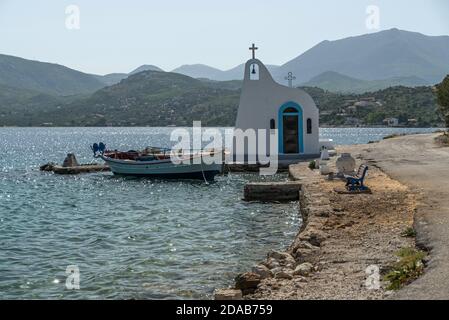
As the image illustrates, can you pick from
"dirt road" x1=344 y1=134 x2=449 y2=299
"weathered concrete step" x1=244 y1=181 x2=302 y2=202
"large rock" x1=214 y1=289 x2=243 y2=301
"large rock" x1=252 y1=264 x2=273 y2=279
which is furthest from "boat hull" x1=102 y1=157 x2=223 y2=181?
"large rock" x1=214 y1=289 x2=243 y2=301

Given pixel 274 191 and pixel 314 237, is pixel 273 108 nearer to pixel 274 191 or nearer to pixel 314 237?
pixel 274 191

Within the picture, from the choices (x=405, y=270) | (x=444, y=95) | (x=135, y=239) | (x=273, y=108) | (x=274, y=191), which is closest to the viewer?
(x=405, y=270)

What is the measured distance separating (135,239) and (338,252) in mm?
7878

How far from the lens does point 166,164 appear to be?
35.6m

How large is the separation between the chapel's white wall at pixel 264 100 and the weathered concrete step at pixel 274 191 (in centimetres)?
1081

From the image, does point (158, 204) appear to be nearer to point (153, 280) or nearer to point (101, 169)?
point (153, 280)

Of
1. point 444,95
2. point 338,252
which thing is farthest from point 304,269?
point 444,95

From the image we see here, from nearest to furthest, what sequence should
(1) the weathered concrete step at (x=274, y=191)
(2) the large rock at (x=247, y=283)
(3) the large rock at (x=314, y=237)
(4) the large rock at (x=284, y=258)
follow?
(2) the large rock at (x=247, y=283) → (4) the large rock at (x=284, y=258) → (3) the large rock at (x=314, y=237) → (1) the weathered concrete step at (x=274, y=191)

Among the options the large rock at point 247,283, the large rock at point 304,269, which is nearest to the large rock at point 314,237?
the large rock at point 304,269

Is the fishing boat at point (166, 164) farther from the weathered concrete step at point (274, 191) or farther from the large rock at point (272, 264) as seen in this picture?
the large rock at point (272, 264)

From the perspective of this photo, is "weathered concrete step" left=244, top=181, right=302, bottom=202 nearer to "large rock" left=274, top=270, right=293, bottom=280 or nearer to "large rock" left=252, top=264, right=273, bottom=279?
"large rock" left=252, top=264, right=273, bottom=279

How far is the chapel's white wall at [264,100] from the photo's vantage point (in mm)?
34688

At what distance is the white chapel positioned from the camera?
3472cm
